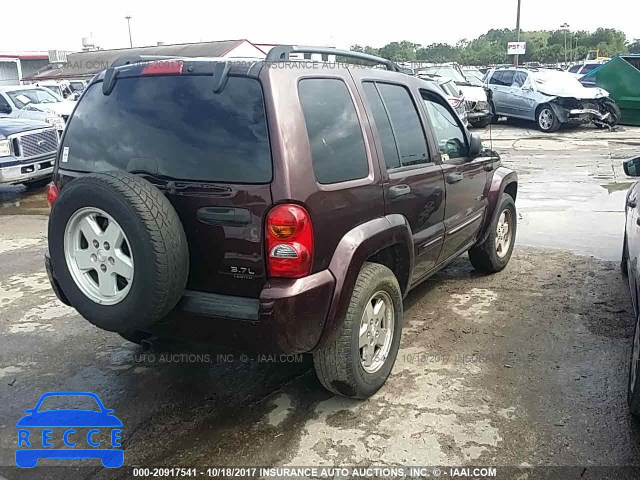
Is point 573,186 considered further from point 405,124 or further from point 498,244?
point 405,124

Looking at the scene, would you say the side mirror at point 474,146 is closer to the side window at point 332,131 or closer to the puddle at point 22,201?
the side window at point 332,131

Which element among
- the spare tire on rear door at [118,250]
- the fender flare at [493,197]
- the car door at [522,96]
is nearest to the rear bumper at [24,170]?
the spare tire on rear door at [118,250]

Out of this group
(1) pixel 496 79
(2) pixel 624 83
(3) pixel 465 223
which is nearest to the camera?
(3) pixel 465 223

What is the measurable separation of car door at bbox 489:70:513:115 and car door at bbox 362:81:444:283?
54.9 feet

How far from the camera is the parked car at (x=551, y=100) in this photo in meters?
17.5

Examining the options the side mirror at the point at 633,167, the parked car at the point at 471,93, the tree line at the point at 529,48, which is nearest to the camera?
the side mirror at the point at 633,167

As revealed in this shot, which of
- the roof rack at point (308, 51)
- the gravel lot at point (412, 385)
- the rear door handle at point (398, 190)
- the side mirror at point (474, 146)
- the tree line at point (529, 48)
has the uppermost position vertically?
the tree line at point (529, 48)

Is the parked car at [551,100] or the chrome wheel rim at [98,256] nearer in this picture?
the chrome wheel rim at [98,256]

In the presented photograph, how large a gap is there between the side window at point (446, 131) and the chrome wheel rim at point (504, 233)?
1.10m

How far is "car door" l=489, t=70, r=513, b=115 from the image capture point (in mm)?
19516

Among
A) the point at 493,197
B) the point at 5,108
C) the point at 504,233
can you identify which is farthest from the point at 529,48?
the point at 493,197

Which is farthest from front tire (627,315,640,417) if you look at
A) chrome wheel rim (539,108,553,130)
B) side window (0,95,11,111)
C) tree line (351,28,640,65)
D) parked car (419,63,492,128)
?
tree line (351,28,640,65)

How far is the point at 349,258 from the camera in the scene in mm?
3055

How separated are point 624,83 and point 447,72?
18.1 feet
